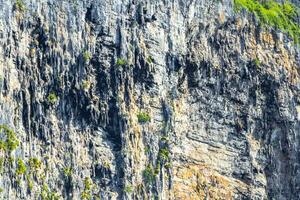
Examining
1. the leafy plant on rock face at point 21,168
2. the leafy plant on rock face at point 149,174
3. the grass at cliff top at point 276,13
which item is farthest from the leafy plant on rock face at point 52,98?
the grass at cliff top at point 276,13

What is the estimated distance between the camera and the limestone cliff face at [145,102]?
267ft

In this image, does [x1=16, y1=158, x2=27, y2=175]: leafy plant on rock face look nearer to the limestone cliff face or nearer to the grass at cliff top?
the limestone cliff face

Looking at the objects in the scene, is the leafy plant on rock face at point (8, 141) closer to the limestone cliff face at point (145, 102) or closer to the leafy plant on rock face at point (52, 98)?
the limestone cliff face at point (145, 102)

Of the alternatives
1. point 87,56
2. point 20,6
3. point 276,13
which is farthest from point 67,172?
point 276,13

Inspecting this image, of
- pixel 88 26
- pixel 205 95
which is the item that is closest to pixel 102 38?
pixel 88 26

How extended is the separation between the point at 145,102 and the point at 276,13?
52.9 feet

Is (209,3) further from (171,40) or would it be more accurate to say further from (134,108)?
(134,108)

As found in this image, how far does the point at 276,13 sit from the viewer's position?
9806 cm

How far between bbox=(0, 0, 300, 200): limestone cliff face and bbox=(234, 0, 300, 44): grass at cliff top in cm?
76

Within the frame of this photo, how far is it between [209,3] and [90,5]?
10.7m

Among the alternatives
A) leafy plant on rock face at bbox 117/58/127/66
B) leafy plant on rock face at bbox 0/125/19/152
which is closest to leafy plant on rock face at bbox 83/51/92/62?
leafy plant on rock face at bbox 117/58/127/66

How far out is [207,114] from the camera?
91062 mm

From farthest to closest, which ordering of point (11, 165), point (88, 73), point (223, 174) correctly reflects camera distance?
point (223, 174) → point (88, 73) → point (11, 165)

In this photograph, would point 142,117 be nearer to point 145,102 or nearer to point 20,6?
point 145,102
